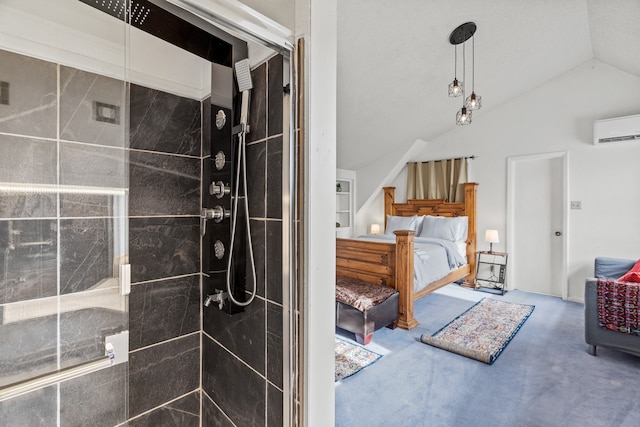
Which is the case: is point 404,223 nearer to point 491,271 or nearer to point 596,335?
point 491,271

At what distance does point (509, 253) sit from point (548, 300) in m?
0.77

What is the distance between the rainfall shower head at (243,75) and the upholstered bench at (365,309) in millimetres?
1939

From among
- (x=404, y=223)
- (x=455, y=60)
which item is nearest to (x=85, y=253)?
(x=455, y=60)

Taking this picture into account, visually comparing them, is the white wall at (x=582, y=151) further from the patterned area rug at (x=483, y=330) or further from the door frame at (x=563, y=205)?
the patterned area rug at (x=483, y=330)

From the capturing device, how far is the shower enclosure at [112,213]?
104cm

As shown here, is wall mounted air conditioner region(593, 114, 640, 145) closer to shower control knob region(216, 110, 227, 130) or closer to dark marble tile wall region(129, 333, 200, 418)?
shower control knob region(216, 110, 227, 130)

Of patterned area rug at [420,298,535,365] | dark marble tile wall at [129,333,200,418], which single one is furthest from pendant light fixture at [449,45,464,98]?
dark marble tile wall at [129,333,200,418]

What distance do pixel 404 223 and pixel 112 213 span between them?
4418 mm

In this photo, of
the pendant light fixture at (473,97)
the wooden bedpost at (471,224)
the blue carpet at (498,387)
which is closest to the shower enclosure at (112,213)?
the blue carpet at (498,387)

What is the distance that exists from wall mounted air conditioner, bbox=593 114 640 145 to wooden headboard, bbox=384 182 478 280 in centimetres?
151

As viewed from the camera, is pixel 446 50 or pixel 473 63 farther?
pixel 473 63

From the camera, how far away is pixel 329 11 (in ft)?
3.46

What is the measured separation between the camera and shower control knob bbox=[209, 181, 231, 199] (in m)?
1.30

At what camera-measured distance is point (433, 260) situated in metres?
3.53
